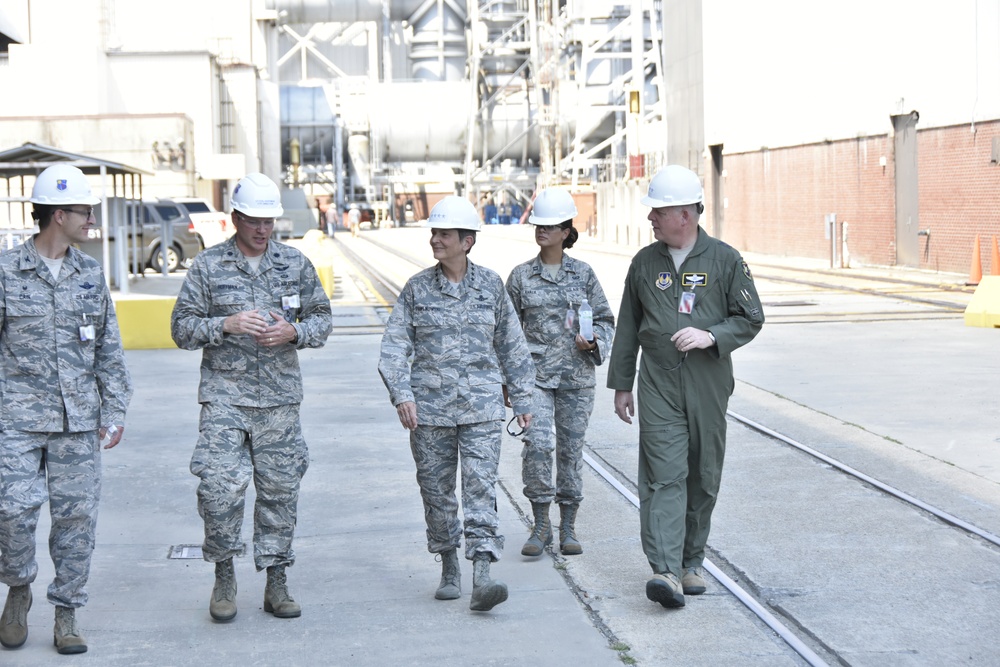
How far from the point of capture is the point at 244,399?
6.19 metres

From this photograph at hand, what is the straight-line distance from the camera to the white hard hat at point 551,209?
730 cm

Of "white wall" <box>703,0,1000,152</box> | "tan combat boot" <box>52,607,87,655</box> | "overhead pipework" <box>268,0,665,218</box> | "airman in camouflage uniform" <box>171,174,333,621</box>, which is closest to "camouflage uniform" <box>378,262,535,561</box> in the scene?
"airman in camouflage uniform" <box>171,174,333,621</box>

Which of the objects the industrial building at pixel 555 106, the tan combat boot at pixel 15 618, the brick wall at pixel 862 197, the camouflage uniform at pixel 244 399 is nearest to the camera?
the tan combat boot at pixel 15 618

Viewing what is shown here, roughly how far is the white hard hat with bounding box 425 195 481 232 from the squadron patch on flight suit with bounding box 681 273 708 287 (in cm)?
95

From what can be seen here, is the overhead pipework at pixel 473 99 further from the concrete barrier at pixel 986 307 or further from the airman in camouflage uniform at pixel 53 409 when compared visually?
A: the airman in camouflage uniform at pixel 53 409

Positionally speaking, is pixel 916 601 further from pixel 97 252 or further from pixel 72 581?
pixel 97 252

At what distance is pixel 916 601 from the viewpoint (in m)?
6.34

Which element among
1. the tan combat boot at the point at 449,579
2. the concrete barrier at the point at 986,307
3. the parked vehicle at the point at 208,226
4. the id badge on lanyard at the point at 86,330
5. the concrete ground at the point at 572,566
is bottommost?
the concrete ground at the point at 572,566

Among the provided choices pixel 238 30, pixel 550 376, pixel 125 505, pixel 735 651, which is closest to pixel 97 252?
pixel 125 505

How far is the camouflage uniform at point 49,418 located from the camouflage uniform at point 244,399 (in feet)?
1.45

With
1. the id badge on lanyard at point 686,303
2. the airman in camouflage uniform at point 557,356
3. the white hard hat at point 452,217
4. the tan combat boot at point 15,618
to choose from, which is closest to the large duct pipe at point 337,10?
the airman in camouflage uniform at point 557,356

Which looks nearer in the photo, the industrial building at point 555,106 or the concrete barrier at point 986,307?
the concrete barrier at point 986,307

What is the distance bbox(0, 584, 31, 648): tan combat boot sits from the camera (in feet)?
19.3

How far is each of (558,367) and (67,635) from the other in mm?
2737
